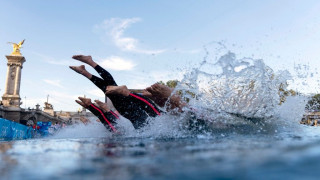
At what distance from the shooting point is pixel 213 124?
4.55m

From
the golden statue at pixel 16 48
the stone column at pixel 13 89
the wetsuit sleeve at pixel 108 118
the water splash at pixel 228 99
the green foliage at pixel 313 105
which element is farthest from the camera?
the golden statue at pixel 16 48

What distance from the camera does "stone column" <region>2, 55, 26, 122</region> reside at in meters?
45.2

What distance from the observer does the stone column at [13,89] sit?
4522cm

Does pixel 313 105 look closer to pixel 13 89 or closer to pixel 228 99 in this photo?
pixel 228 99

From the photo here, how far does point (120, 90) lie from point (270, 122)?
8.72 ft

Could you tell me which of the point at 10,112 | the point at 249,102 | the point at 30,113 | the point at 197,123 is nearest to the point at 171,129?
the point at 197,123

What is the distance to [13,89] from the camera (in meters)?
45.9

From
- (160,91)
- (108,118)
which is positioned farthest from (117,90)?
(108,118)

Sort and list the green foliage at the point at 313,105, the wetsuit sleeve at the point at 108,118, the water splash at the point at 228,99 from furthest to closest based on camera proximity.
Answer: the green foliage at the point at 313,105
the wetsuit sleeve at the point at 108,118
the water splash at the point at 228,99

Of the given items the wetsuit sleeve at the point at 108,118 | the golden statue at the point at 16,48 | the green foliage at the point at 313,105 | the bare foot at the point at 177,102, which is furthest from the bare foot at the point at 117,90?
the golden statue at the point at 16,48

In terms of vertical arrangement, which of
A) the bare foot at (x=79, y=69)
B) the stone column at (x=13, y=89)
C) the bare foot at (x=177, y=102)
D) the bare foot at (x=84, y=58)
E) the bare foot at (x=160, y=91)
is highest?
the stone column at (x=13, y=89)

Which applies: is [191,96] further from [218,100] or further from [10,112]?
[10,112]

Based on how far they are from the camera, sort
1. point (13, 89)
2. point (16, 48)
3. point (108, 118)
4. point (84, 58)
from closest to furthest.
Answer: point (84, 58)
point (108, 118)
point (13, 89)
point (16, 48)

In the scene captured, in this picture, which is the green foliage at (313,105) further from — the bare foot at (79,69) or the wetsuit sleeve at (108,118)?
the bare foot at (79,69)
